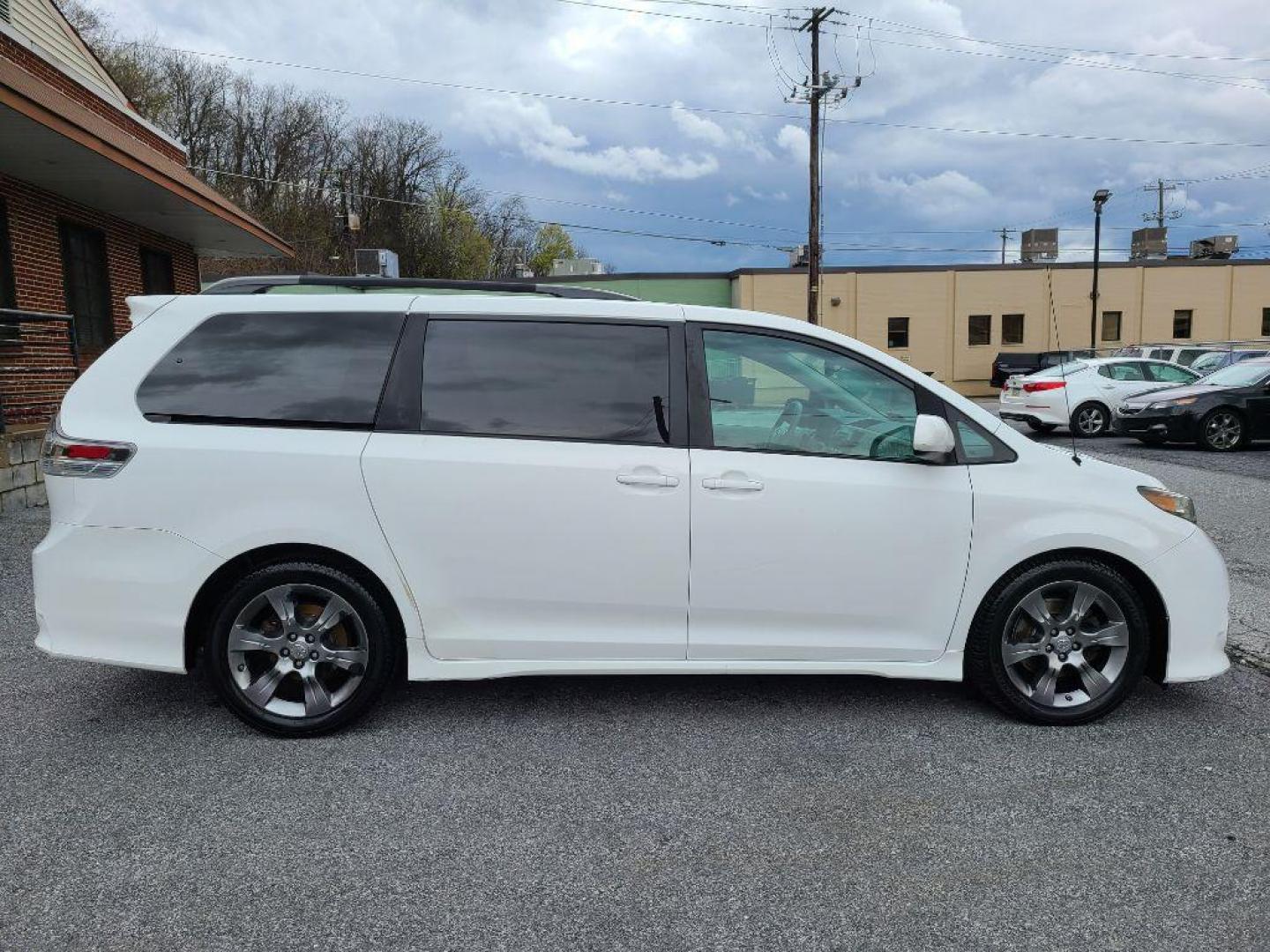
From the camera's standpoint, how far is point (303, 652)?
3.46 meters

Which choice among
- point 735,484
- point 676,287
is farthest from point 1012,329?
point 735,484

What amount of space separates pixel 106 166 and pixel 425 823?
1081 cm

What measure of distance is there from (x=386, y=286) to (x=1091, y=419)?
15.4 m

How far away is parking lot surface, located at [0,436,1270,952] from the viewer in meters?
2.38

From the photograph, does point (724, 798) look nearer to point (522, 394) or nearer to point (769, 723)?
point (769, 723)

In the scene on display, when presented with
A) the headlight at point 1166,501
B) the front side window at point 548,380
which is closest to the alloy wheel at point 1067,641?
the headlight at point 1166,501

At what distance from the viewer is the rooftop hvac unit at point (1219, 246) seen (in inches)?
1747

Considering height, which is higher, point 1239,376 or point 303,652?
point 1239,376

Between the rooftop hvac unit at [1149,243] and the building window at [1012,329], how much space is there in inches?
349

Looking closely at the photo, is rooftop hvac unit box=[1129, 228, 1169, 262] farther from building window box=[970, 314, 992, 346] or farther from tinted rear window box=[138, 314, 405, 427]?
tinted rear window box=[138, 314, 405, 427]

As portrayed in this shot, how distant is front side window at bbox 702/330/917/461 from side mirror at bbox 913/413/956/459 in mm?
148

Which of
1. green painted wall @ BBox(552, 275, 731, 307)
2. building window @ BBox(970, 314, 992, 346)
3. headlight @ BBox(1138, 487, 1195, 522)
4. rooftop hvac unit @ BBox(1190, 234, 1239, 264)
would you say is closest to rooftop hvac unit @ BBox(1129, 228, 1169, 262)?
rooftop hvac unit @ BBox(1190, 234, 1239, 264)

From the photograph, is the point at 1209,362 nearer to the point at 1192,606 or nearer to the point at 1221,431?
the point at 1221,431

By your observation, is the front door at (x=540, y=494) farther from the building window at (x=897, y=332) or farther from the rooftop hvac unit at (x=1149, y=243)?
the rooftop hvac unit at (x=1149, y=243)
